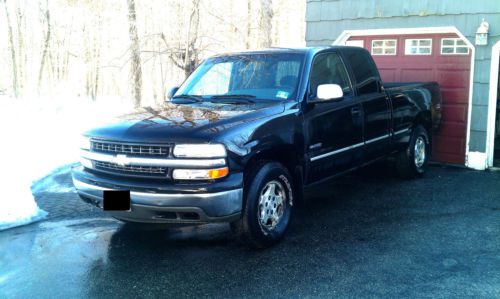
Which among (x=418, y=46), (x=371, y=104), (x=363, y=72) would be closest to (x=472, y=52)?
(x=418, y=46)

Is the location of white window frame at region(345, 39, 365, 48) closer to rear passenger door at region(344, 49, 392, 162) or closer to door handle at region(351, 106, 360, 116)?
rear passenger door at region(344, 49, 392, 162)

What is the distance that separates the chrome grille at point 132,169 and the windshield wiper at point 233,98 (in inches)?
53.2

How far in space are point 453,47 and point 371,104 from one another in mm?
3255

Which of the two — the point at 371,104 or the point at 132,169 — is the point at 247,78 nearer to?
the point at 371,104

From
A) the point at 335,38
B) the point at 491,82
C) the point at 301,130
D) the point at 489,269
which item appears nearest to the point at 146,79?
the point at 335,38

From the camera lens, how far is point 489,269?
429 centimetres

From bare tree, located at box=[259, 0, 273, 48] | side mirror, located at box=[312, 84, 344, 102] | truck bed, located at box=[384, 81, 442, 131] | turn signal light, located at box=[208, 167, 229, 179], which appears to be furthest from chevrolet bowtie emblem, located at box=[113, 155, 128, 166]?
bare tree, located at box=[259, 0, 273, 48]

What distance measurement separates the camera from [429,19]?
8.62m

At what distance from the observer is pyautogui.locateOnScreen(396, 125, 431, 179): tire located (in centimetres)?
755

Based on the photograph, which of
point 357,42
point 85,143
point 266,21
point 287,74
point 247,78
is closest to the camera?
point 85,143

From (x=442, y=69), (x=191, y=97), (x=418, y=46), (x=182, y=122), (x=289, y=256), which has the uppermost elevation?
(x=418, y=46)

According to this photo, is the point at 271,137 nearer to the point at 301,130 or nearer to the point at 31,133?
the point at 301,130

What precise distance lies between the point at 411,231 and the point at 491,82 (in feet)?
13.6

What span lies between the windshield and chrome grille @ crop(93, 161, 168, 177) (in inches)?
56.2
